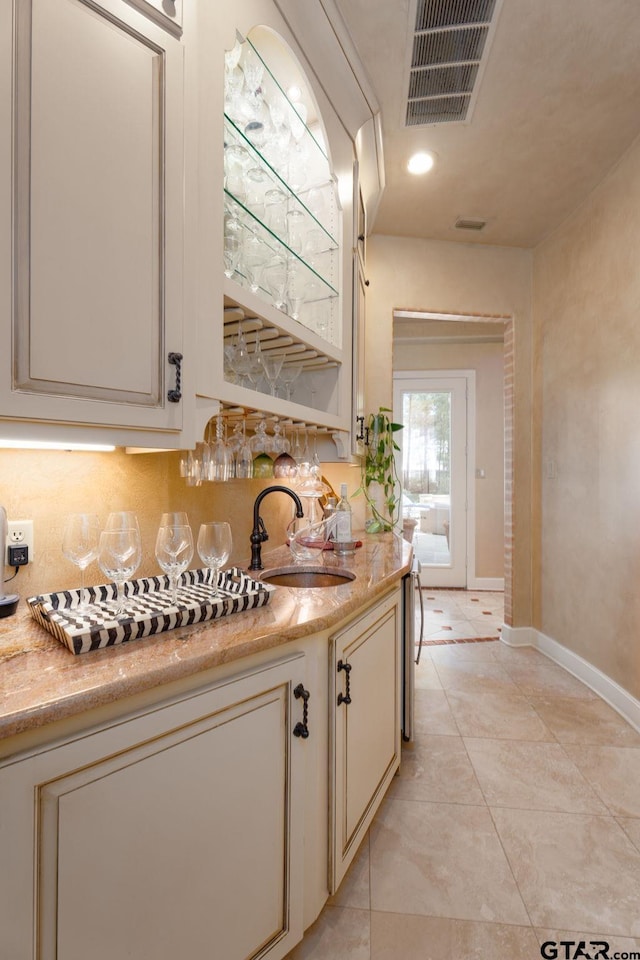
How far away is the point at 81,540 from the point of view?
1.10 m

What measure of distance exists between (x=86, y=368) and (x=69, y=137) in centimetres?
44

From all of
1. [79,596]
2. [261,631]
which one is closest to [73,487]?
[79,596]

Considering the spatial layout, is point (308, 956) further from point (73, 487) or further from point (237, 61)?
point (237, 61)

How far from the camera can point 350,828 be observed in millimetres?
1397

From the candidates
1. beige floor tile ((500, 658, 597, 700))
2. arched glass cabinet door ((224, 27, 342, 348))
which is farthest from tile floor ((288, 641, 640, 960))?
arched glass cabinet door ((224, 27, 342, 348))

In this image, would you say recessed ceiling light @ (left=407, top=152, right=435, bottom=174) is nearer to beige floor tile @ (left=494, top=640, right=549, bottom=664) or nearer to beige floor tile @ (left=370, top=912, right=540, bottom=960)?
beige floor tile @ (left=494, top=640, right=549, bottom=664)

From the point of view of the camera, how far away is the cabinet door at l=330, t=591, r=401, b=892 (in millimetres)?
1304

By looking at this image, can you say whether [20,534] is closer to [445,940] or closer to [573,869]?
[445,940]

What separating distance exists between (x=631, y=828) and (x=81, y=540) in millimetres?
2103

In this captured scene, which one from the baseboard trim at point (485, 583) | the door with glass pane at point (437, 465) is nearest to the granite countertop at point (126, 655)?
the door with glass pane at point (437, 465)

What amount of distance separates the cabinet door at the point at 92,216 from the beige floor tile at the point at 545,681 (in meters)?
2.75

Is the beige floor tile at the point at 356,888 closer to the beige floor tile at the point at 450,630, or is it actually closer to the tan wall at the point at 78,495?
the tan wall at the point at 78,495

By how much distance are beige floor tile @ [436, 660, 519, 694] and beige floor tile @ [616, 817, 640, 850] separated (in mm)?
1043

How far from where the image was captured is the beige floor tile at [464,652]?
332cm
